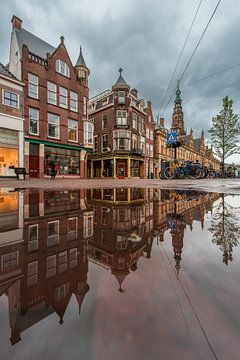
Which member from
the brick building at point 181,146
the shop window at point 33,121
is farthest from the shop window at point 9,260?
the brick building at point 181,146

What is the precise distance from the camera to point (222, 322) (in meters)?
0.56

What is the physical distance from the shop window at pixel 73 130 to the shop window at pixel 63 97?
162cm

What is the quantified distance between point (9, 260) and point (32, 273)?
0.75ft

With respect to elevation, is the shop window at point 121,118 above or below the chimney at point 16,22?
below

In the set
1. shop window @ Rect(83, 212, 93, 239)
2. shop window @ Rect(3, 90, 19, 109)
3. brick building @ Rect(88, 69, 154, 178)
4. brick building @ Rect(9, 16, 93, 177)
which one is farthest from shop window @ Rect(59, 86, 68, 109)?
shop window @ Rect(83, 212, 93, 239)

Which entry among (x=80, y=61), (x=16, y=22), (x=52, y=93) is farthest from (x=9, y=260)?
(x=80, y=61)

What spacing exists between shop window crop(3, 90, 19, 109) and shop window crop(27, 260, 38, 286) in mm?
17082

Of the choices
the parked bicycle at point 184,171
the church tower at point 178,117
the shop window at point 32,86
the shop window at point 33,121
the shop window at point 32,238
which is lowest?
the shop window at point 32,238

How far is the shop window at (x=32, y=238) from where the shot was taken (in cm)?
116

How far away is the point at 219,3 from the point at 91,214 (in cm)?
930

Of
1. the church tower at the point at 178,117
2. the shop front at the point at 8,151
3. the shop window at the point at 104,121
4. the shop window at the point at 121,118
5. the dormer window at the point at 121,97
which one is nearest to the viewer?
the shop front at the point at 8,151

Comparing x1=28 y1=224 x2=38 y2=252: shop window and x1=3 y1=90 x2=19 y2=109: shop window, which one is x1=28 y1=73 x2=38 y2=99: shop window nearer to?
x1=3 y1=90 x2=19 y2=109: shop window

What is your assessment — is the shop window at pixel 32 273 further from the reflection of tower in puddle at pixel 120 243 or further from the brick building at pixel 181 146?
the brick building at pixel 181 146

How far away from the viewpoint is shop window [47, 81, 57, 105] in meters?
18.1
